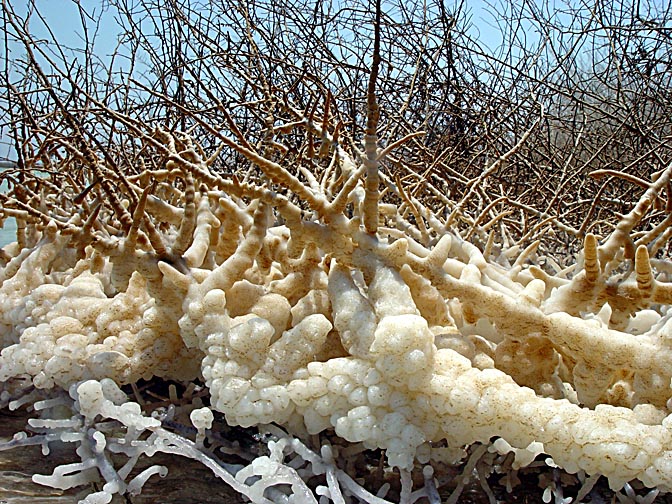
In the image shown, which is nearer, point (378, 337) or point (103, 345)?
point (378, 337)

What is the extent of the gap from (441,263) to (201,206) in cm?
75

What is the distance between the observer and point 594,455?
1124 mm

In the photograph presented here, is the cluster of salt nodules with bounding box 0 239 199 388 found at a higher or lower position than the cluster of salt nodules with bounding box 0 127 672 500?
lower

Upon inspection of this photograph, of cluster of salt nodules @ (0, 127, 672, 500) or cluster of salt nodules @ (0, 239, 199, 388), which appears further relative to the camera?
cluster of salt nodules @ (0, 239, 199, 388)

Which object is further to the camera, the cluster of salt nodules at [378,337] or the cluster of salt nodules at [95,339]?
the cluster of salt nodules at [95,339]

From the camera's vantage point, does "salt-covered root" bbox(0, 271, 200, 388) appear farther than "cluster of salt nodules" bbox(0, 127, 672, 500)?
Yes

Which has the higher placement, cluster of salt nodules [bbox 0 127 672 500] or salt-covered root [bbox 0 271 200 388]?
cluster of salt nodules [bbox 0 127 672 500]

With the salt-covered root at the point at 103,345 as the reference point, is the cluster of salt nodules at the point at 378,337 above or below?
above

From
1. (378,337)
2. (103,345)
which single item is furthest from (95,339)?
(378,337)

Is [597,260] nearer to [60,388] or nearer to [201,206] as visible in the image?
[201,206]

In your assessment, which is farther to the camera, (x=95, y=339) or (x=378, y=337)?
(x=95, y=339)

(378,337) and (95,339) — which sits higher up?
(378,337)

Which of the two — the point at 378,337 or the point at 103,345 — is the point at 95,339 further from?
the point at 378,337

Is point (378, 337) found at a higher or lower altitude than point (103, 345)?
higher
